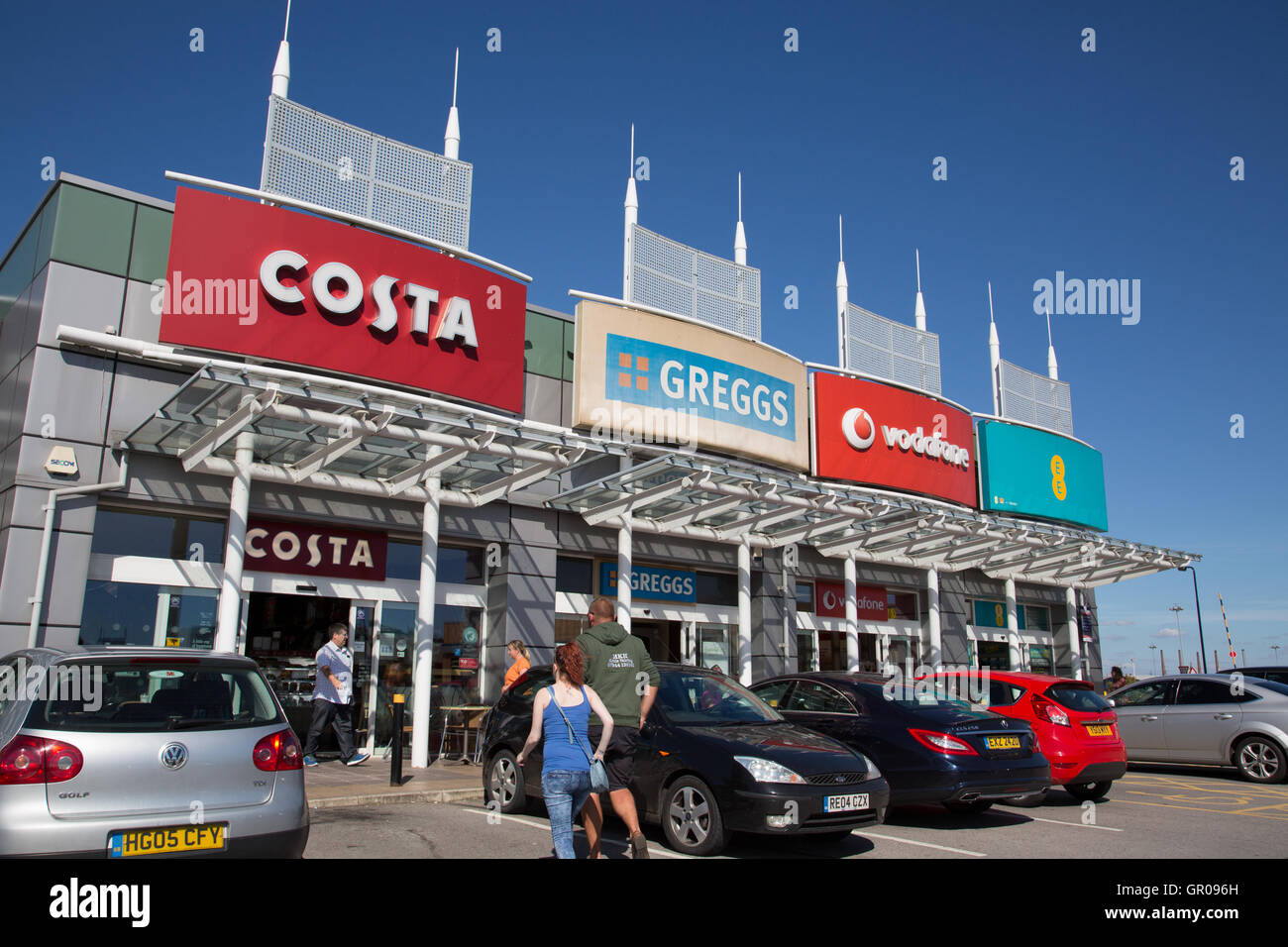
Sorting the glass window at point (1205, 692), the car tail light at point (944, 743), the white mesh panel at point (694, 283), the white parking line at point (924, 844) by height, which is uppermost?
the white mesh panel at point (694, 283)

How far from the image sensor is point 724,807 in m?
6.62

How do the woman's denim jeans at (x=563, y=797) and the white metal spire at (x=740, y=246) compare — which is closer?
the woman's denim jeans at (x=563, y=797)

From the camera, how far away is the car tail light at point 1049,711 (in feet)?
31.7

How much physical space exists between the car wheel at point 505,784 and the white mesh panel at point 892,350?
1407cm

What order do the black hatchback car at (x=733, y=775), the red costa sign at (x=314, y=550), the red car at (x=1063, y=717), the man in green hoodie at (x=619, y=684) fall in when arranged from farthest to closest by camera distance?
the red costa sign at (x=314, y=550), the red car at (x=1063, y=717), the black hatchback car at (x=733, y=775), the man in green hoodie at (x=619, y=684)

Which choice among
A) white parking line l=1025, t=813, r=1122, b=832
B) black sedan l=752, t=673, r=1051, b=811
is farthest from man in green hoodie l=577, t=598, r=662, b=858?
white parking line l=1025, t=813, r=1122, b=832

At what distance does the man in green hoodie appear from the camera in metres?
6.30

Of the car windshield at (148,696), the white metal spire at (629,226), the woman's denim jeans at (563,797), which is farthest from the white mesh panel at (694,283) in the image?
the car windshield at (148,696)

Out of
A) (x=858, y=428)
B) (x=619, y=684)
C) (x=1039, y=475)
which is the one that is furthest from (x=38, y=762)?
(x=1039, y=475)

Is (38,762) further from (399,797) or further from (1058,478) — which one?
(1058,478)

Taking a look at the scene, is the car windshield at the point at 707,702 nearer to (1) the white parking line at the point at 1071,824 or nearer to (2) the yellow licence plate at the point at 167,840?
(1) the white parking line at the point at 1071,824

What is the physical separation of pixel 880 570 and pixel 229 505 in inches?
560

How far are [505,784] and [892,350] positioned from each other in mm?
15843
